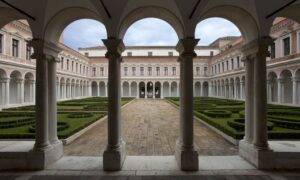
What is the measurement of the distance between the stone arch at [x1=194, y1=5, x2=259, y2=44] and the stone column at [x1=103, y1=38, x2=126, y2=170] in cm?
271

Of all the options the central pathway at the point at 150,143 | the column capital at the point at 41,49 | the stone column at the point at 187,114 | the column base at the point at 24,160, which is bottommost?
the central pathway at the point at 150,143

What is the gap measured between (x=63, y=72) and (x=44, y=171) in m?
33.5

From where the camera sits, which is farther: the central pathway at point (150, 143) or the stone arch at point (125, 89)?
the stone arch at point (125, 89)

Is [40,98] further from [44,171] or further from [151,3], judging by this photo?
[151,3]

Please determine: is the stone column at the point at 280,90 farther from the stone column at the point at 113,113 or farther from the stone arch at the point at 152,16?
the stone column at the point at 113,113

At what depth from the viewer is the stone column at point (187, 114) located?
18.4 feet

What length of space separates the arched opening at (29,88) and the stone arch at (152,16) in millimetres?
25251

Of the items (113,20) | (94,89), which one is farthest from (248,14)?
(94,89)

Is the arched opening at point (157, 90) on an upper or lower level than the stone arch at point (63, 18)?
lower

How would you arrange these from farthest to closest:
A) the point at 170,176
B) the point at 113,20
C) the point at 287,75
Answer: the point at 287,75 < the point at 113,20 < the point at 170,176

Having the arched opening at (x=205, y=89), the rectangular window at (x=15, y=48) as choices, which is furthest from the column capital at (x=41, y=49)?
the arched opening at (x=205, y=89)

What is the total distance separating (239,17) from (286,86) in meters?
25.8

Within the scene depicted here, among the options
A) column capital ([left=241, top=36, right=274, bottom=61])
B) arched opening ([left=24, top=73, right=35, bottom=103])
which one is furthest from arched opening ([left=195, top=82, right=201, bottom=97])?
column capital ([left=241, top=36, right=274, bottom=61])

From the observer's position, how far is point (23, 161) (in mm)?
5723
